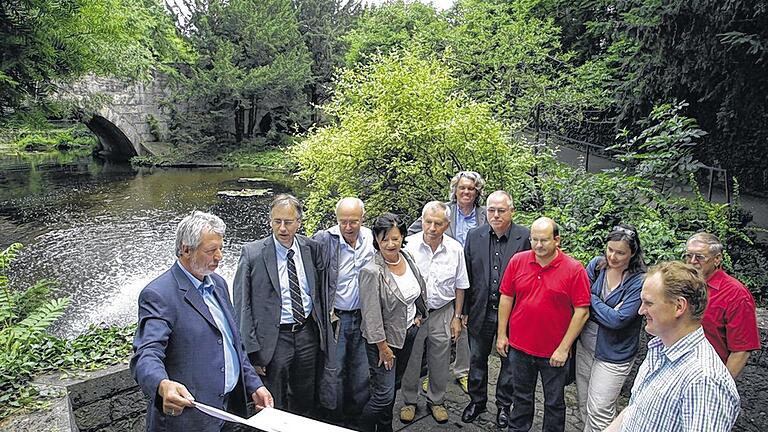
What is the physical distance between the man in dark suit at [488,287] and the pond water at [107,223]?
5.58m

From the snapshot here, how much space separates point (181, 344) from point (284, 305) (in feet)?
3.22

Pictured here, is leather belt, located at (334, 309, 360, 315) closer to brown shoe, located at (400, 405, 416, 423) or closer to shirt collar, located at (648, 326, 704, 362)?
brown shoe, located at (400, 405, 416, 423)

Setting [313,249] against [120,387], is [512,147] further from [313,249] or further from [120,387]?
[120,387]

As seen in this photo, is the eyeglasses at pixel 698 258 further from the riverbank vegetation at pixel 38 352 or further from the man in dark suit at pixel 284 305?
the riverbank vegetation at pixel 38 352

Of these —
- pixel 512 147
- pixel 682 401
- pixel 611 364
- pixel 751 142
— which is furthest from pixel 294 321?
pixel 751 142

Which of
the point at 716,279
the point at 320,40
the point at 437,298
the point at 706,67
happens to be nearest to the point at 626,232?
the point at 716,279

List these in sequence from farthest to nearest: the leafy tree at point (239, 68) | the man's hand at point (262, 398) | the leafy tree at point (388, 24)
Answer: the leafy tree at point (239, 68) → the leafy tree at point (388, 24) → the man's hand at point (262, 398)


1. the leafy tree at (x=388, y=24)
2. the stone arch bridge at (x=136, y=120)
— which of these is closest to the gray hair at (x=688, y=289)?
the leafy tree at (x=388, y=24)

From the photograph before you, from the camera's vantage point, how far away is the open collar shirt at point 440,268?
11.9 feet

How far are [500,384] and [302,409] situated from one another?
4.55 feet

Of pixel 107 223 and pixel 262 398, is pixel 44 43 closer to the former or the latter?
pixel 262 398

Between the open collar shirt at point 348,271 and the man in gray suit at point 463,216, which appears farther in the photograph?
the man in gray suit at point 463,216

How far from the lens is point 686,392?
5.38 feet

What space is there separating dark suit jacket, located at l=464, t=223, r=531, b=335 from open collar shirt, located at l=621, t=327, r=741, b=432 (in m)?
1.82
